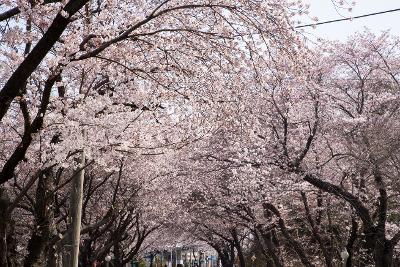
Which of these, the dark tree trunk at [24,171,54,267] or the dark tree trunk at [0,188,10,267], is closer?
the dark tree trunk at [0,188,10,267]

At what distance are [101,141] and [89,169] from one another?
657 centimetres

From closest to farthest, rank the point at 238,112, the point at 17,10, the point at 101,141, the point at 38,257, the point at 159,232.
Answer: the point at 17,10
the point at 238,112
the point at 101,141
the point at 38,257
the point at 159,232

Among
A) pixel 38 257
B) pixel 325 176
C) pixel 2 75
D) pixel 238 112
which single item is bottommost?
pixel 38 257

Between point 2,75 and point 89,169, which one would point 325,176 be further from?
point 2,75

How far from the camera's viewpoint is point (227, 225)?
26.0m

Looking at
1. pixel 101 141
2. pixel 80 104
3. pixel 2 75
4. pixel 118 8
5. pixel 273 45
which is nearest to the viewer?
pixel 273 45

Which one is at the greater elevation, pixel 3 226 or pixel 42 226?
pixel 42 226

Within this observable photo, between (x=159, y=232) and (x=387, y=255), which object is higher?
(x=159, y=232)

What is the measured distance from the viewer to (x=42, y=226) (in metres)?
9.96

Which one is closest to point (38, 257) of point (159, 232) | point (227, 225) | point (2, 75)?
point (2, 75)

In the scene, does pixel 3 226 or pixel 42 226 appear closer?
pixel 3 226

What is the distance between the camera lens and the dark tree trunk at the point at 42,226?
9.90 meters

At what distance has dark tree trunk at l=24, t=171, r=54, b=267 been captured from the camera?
9898mm

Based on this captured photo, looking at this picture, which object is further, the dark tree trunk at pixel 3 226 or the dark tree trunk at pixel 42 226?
the dark tree trunk at pixel 42 226
